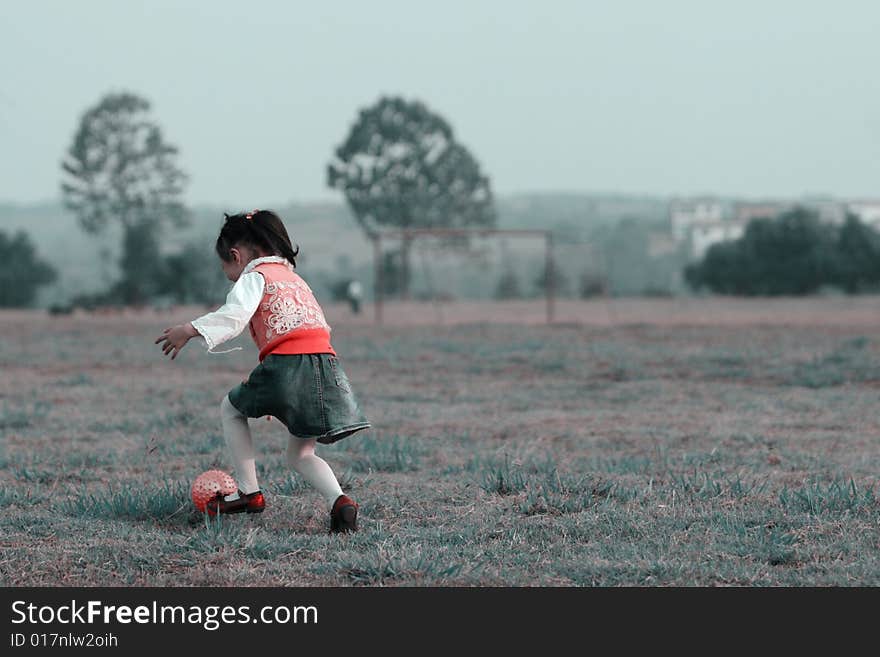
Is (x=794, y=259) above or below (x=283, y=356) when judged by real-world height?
below

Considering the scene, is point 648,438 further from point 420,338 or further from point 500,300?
point 500,300

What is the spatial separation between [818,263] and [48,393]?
34373 millimetres

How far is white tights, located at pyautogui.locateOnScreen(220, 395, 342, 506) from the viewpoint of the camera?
16.4 feet

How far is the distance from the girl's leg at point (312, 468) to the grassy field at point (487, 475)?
19 centimetres

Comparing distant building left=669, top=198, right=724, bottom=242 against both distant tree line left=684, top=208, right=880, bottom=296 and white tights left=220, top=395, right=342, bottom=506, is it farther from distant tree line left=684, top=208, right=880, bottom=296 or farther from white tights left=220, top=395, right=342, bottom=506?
white tights left=220, top=395, right=342, bottom=506

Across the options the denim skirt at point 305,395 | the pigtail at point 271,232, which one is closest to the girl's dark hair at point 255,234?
the pigtail at point 271,232

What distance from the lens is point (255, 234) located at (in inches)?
197

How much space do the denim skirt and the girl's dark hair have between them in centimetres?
47

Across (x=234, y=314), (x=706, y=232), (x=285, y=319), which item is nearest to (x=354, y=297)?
(x=285, y=319)

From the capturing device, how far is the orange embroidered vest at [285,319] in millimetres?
4863

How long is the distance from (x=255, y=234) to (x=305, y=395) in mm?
715

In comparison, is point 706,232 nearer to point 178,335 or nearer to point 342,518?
point 342,518

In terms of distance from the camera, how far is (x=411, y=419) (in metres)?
9.34

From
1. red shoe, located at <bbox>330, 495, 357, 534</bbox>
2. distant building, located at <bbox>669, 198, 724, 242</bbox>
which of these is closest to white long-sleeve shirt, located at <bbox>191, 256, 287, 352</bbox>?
red shoe, located at <bbox>330, 495, 357, 534</bbox>
